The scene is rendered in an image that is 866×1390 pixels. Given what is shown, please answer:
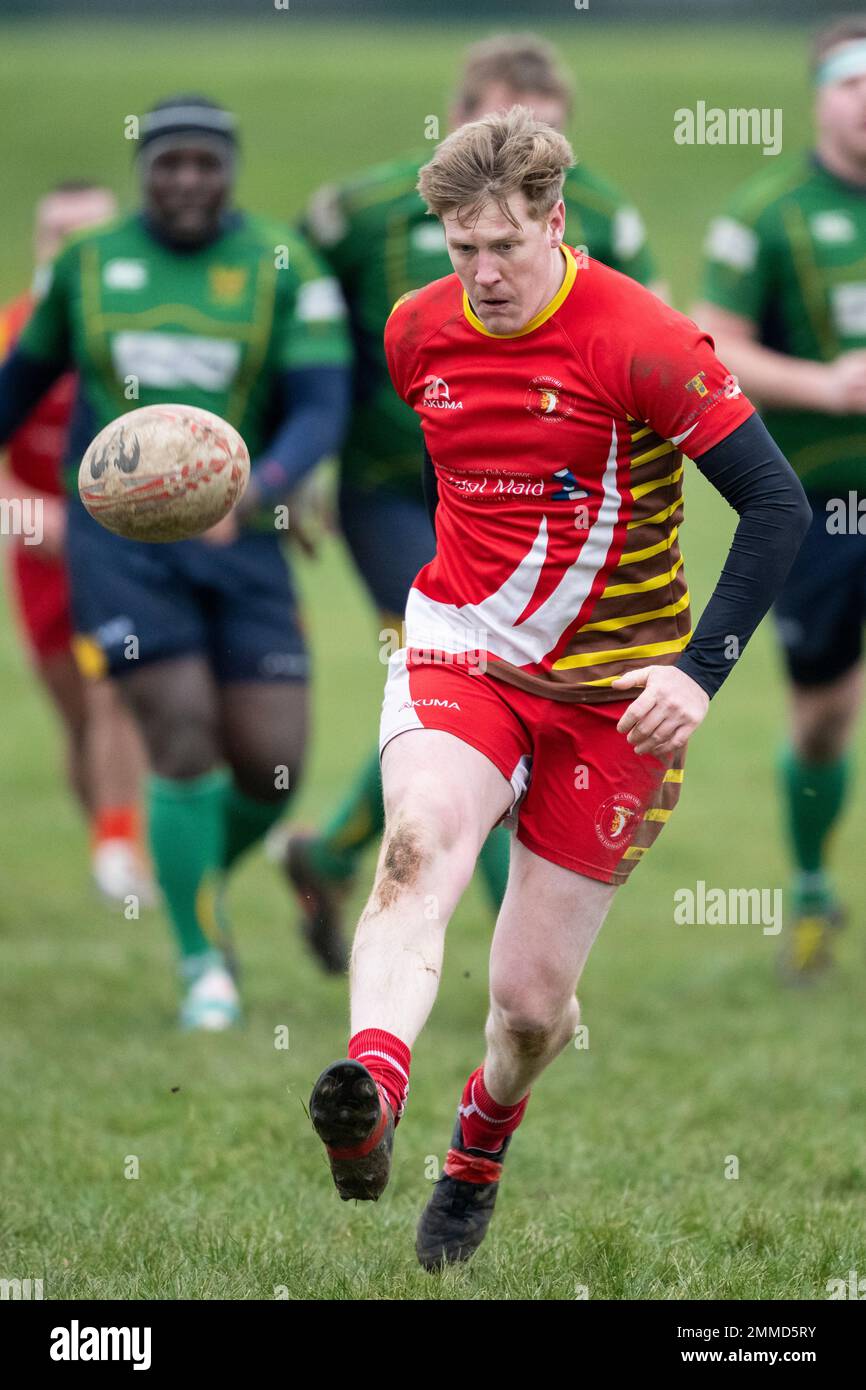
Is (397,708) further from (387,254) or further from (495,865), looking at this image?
(387,254)

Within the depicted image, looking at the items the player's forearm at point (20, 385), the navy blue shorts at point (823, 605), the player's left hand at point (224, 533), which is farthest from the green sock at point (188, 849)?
the navy blue shorts at point (823, 605)

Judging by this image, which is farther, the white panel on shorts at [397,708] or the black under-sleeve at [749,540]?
the white panel on shorts at [397,708]

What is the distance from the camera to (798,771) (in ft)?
27.2

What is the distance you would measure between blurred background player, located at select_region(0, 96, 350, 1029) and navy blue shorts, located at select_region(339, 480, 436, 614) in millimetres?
339

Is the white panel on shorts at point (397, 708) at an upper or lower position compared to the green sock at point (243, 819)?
lower

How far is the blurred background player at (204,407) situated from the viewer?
23.9 feet

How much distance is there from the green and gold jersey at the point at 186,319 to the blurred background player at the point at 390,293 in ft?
0.77

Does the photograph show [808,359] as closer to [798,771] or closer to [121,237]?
[798,771]

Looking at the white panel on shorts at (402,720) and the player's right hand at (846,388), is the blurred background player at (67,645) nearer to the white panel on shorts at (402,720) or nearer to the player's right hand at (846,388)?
the player's right hand at (846,388)

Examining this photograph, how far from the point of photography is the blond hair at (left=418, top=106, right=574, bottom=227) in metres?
4.24

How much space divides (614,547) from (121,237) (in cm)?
344

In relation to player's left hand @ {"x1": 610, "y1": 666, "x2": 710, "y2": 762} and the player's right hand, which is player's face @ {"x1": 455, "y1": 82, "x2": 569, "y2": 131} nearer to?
the player's right hand

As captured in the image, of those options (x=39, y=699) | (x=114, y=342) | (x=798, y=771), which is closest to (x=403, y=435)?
(x=114, y=342)

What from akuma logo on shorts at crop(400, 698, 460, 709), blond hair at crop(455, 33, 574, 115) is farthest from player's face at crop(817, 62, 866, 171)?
akuma logo on shorts at crop(400, 698, 460, 709)
